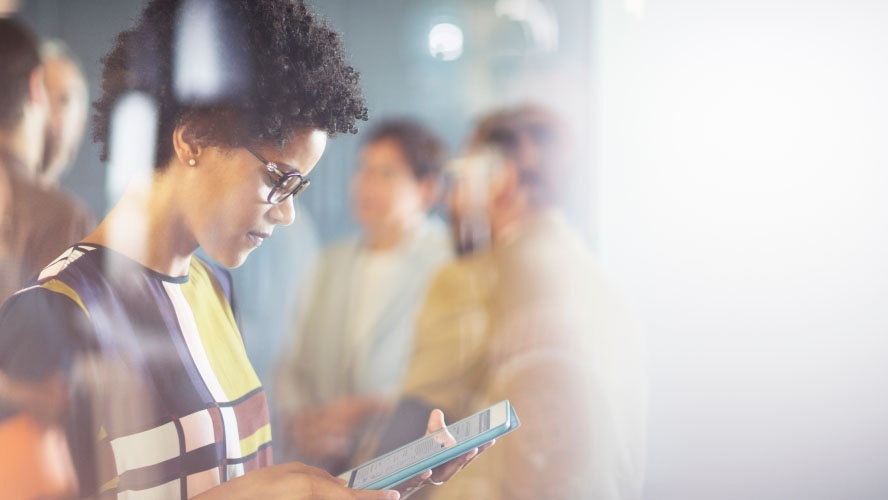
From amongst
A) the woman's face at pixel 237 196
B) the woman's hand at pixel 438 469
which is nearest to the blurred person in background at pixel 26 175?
the woman's face at pixel 237 196

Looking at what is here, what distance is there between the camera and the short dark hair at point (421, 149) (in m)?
1.08

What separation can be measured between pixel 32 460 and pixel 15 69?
511 mm

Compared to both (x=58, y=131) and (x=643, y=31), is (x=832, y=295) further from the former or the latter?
(x=58, y=131)

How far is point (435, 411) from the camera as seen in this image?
42.8 inches

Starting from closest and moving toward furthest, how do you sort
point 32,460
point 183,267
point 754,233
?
point 32,460, point 183,267, point 754,233

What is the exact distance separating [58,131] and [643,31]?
0.92m

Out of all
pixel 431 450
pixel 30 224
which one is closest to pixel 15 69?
pixel 30 224

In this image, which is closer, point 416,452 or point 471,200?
point 416,452

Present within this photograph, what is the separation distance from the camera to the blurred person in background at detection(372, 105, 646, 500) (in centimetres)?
112

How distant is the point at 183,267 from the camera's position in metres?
0.96

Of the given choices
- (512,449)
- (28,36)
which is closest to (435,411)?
(512,449)

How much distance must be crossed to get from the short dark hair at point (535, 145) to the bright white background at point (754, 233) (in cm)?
8

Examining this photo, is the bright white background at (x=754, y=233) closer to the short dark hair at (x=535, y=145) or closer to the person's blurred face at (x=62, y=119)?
the short dark hair at (x=535, y=145)

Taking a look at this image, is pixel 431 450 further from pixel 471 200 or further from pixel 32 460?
pixel 32 460
